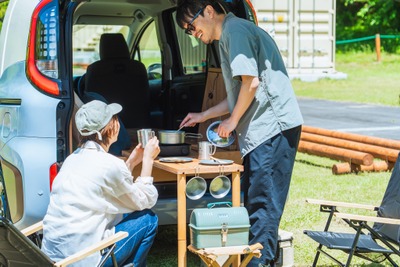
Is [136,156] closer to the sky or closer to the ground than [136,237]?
closer to the sky

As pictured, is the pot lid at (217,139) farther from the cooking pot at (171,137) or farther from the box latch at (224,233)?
the box latch at (224,233)

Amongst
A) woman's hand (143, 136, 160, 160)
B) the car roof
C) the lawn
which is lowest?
the lawn

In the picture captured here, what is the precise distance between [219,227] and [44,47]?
4.81ft

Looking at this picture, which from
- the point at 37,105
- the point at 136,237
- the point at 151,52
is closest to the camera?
the point at 136,237

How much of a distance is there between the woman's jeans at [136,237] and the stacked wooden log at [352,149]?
192 inches

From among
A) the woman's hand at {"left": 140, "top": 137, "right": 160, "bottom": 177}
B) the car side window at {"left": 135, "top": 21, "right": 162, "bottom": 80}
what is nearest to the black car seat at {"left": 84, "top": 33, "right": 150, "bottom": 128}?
the car side window at {"left": 135, "top": 21, "right": 162, "bottom": 80}

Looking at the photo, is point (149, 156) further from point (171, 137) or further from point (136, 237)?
point (171, 137)

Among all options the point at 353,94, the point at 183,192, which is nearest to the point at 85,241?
the point at 183,192

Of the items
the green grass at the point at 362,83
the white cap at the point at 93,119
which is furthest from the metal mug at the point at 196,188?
the green grass at the point at 362,83

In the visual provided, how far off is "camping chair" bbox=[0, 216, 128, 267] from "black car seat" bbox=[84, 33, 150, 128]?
291 cm

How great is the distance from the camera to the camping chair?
11.8 feet

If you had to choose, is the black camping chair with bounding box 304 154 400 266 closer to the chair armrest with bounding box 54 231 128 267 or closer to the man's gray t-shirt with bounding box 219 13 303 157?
the man's gray t-shirt with bounding box 219 13 303 157

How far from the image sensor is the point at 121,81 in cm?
682

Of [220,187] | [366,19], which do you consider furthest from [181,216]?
[366,19]
